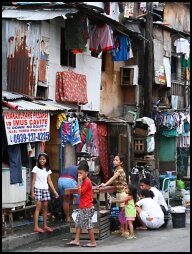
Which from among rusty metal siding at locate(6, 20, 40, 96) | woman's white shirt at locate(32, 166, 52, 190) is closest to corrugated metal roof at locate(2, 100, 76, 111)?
rusty metal siding at locate(6, 20, 40, 96)

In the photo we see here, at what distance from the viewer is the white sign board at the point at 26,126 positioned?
13.7 metres

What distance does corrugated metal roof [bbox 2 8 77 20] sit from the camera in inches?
628

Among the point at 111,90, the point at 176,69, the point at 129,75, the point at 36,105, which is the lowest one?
the point at 36,105

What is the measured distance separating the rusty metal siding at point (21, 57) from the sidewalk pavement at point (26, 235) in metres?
3.66

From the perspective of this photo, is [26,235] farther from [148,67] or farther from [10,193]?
[148,67]

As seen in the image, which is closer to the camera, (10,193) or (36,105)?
(10,193)

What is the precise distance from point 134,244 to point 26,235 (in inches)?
88.5

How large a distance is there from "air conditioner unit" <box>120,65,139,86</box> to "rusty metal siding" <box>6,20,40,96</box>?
6.22m

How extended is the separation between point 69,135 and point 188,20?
12.7 m

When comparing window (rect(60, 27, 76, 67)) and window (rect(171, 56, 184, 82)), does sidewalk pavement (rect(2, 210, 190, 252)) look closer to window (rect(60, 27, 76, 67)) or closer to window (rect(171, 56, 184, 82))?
window (rect(60, 27, 76, 67))

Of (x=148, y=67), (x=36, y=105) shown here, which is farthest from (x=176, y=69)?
(x=36, y=105)

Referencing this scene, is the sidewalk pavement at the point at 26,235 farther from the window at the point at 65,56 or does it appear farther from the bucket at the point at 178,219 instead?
the window at the point at 65,56

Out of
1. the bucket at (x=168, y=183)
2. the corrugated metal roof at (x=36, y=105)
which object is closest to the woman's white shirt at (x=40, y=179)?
the corrugated metal roof at (x=36, y=105)

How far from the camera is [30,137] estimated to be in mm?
14555
